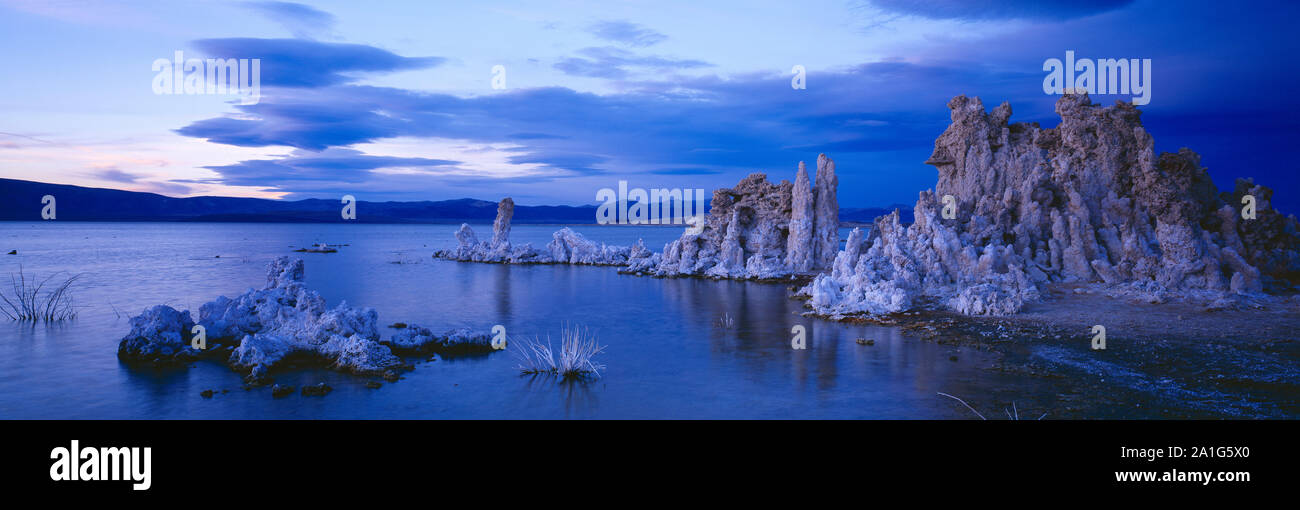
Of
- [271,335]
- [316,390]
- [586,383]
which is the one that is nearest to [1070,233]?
[586,383]

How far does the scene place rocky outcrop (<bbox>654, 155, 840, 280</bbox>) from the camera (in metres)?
31.1

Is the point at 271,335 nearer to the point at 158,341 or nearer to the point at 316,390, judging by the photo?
the point at 158,341

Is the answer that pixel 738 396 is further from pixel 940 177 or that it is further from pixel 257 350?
pixel 940 177

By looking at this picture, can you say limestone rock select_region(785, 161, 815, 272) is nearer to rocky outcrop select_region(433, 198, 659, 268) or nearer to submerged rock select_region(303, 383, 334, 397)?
rocky outcrop select_region(433, 198, 659, 268)

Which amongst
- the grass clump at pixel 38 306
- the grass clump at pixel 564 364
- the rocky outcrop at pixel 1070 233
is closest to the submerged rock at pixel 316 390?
the grass clump at pixel 564 364

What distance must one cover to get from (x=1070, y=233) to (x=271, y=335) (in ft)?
69.4

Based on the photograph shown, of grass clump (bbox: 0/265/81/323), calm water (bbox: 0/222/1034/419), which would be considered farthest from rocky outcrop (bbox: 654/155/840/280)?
grass clump (bbox: 0/265/81/323)

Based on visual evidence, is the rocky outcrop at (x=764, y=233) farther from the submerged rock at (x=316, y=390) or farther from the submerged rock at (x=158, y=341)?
the submerged rock at (x=316, y=390)

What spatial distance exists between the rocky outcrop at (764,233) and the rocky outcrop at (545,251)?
499 centimetres

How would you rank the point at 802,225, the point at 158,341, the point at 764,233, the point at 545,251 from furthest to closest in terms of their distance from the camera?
the point at 545,251 → the point at 764,233 → the point at 802,225 → the point at 158,341

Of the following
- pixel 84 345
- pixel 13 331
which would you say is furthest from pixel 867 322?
pixel 13 331

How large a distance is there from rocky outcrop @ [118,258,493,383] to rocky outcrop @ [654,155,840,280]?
19.9 m

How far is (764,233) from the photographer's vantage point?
3291cm

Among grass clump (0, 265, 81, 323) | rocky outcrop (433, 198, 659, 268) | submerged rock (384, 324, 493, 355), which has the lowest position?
submerged rock (384, 324, 493, 355)
